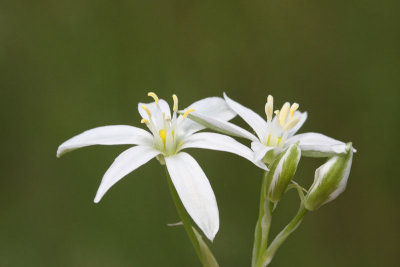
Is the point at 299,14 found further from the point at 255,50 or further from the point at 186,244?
the point at 186,244

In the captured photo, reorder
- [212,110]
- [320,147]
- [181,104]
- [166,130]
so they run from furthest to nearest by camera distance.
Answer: [181,104] < [212,110] < [166,130] < [320,147]

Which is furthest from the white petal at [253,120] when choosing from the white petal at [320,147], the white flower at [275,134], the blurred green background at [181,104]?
the blurred green background at [181,104]

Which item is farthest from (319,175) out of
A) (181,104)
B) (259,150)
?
(181,104)

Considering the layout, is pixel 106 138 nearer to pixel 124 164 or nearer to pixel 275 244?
pixel 124 164

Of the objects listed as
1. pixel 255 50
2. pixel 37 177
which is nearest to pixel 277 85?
pixel 255 50

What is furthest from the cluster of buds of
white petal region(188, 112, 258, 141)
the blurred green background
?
the blurred green background

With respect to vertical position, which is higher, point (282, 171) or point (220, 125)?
point (220, 125)

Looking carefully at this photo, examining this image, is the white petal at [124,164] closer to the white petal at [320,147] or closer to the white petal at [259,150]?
the white petal at [259,150]
